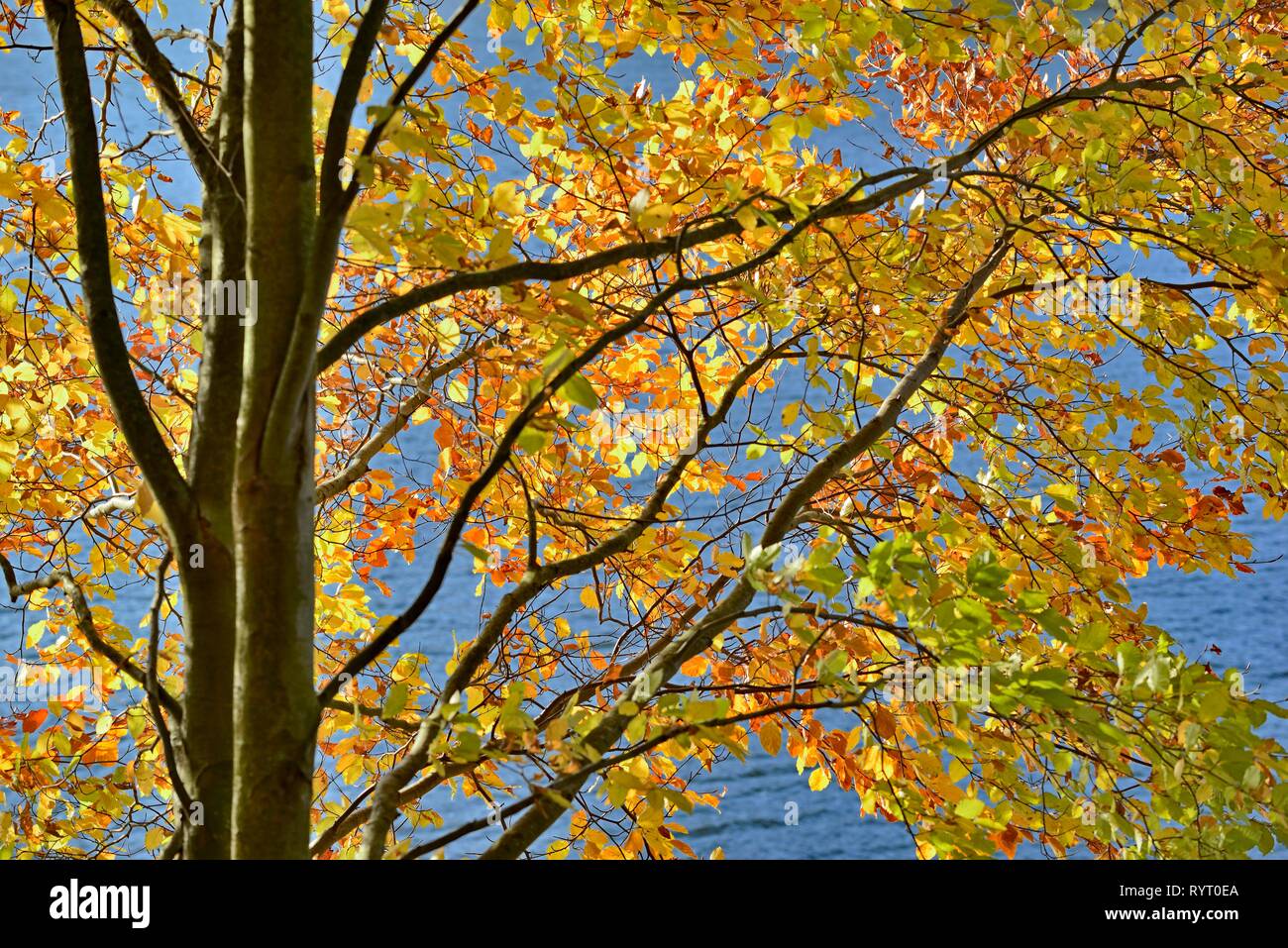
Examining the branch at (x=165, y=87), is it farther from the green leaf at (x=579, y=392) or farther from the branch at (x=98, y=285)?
the green leaf at (x=579, y=392)

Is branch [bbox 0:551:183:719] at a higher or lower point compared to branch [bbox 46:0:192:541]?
lower

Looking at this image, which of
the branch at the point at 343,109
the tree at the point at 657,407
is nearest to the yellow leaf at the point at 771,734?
the tree at the point at 657,407

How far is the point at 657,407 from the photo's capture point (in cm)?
438

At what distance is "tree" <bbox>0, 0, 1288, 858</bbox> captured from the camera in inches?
70.6

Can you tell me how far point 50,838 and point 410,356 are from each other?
2.13m

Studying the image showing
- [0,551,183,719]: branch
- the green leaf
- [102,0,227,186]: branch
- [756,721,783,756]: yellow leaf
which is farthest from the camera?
[756,721,783,756]: yellow leaf

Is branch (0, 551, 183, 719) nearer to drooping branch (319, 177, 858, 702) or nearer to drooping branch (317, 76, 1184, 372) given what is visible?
drooping branch (319, 177, 858, 702)

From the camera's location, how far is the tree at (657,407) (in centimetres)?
179

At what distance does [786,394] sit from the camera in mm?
19094

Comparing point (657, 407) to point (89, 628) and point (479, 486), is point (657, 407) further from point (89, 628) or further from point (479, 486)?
point (479, 486)

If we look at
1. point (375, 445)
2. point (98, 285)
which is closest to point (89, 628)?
point (98, 285)

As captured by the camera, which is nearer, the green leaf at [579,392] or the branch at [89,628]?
the green leaf at [579,392]

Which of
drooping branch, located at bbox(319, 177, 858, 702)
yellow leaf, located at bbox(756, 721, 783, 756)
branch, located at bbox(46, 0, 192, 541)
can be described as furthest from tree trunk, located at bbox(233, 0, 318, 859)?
yellow leaf, located at bbox(756, 721, 783, 756)
